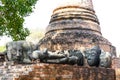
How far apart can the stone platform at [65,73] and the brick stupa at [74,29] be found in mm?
2520

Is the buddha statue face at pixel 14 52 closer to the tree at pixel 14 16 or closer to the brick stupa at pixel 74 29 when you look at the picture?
the brick stupa at pixel 74 29

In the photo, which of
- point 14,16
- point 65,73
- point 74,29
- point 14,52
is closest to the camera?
point 65,73

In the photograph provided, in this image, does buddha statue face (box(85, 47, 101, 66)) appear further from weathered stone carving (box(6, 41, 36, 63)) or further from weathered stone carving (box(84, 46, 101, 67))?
weathered stone carving (box(6, 41, 36, 63))

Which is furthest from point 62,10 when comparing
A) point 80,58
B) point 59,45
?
point 80,58

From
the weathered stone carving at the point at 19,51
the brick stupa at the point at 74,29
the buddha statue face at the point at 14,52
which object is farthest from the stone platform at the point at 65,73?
the brick stupa at the point at 74,29

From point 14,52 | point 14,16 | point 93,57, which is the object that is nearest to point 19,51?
point 14,52

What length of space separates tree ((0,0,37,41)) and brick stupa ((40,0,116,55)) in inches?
122

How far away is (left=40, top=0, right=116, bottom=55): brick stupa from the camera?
944 centimetres

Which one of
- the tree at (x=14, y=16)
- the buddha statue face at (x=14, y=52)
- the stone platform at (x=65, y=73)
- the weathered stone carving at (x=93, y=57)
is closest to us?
the stone platform at (x=65, y=73)

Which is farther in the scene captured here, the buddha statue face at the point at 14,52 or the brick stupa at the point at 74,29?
the brick stupa at the point at 74,29

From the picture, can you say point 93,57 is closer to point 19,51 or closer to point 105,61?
point 105,61

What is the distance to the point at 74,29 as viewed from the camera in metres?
9.84

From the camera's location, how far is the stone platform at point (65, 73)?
585cm

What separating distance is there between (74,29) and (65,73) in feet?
12.4
